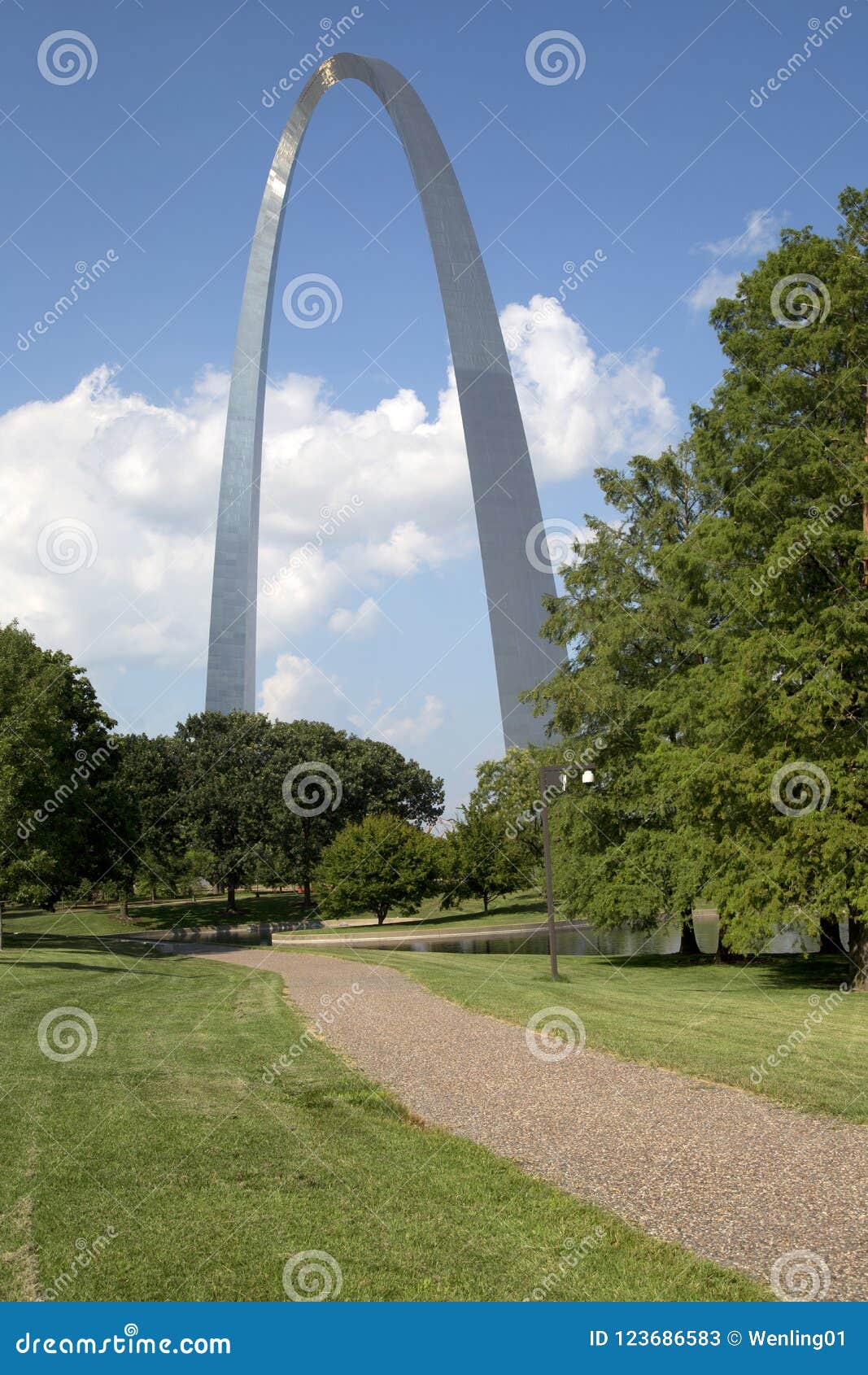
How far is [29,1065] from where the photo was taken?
31.0 ft

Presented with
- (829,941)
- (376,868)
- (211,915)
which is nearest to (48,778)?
(376,868)

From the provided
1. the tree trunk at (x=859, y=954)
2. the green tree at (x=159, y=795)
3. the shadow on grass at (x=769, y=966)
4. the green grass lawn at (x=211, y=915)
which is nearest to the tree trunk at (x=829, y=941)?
the shadow on grass at (x=769, y=966)

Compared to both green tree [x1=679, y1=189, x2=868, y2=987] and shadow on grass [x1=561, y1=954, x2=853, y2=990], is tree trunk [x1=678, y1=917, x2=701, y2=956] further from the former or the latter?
green tree [x1=679, y1=189, x2=868, y2=987]

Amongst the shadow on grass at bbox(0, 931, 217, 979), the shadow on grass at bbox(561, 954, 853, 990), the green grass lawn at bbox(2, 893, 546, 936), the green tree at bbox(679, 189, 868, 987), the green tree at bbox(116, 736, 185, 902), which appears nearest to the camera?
the green tree at bbox(679, 189, 868, 987)

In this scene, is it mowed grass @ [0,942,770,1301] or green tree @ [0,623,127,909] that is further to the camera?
green tree @ [0,623,127,909]

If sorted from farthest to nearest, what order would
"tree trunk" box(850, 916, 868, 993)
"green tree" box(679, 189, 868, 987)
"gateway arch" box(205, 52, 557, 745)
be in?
1. "gateway arch" box(205, 52, 557, 745)
2. "tree trunk" box(850, 916, 868, 993)
3. "green tree" box(679, 189, 868, 987)

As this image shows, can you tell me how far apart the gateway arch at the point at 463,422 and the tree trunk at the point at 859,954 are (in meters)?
14.8

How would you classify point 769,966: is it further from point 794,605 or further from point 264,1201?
point 264,1201

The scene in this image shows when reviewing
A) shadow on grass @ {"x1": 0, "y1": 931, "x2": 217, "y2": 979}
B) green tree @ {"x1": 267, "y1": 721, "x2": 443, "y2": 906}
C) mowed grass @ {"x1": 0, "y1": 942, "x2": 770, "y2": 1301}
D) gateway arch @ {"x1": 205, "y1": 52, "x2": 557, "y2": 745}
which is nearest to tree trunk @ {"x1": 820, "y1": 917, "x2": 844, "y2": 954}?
gateway arch @ {"x1": 205, "y1": 52, "x2": 557, "y2": 745}

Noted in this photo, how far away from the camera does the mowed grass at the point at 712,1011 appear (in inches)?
361

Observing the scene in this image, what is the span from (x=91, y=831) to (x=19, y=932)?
534 centimetres

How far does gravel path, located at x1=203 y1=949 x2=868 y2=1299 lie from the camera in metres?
5.14

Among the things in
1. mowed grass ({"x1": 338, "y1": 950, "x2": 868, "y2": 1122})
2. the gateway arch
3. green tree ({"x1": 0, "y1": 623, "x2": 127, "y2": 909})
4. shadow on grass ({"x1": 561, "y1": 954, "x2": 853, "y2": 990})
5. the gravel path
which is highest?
the gateway arch

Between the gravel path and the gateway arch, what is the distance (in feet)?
71.2
